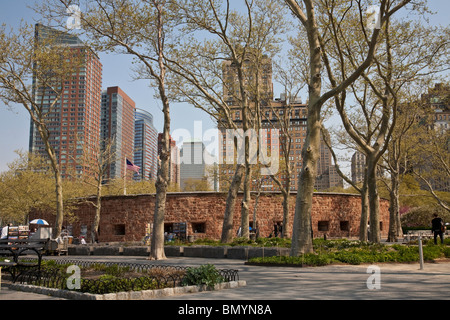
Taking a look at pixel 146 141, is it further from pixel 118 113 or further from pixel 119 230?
pixel 119 230

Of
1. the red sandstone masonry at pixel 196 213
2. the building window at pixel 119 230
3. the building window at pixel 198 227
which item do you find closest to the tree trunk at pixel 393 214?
the red sandstone masonry at pixel 196 213

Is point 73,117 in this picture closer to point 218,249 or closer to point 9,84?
point 9,84

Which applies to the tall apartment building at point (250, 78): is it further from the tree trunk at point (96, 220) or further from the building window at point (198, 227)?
the tree trunk at point (96, 220)

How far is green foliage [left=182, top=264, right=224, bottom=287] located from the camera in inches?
318

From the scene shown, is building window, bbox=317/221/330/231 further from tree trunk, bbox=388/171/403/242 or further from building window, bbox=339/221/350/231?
tree trunk, bbox=388/171/403/242

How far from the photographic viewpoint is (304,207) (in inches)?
557

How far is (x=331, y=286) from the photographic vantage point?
848cm

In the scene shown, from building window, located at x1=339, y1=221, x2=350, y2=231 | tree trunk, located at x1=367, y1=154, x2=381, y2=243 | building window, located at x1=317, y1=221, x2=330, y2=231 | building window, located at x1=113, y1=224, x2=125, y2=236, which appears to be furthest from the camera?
building window, located at x1=339, y1=221, x2=350, y2=231

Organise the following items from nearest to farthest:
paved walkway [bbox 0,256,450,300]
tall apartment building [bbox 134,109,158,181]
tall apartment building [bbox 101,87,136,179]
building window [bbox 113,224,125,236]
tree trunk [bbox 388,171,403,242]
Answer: paved walkway [bbox 0,256,450,300] < tree trunk [bbox 388,171,403,242] < building window [bbox 113,224,125,236] < tall apartment building [bbox 101,87,136,179] < tall apartment building [bbox 134,109,158,181]

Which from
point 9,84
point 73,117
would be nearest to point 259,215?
point 9,84

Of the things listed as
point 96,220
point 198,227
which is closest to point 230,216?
point 198,227

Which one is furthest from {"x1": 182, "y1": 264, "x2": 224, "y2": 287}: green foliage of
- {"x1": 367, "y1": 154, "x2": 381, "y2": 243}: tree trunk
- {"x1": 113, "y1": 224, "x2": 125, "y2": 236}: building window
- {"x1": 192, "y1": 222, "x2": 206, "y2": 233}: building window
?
{"x1": 113, "y1": 224, "x2": 125, "y2": 236}: building window

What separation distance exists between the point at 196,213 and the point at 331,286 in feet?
80.0

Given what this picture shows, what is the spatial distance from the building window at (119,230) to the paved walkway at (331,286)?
23520mm
